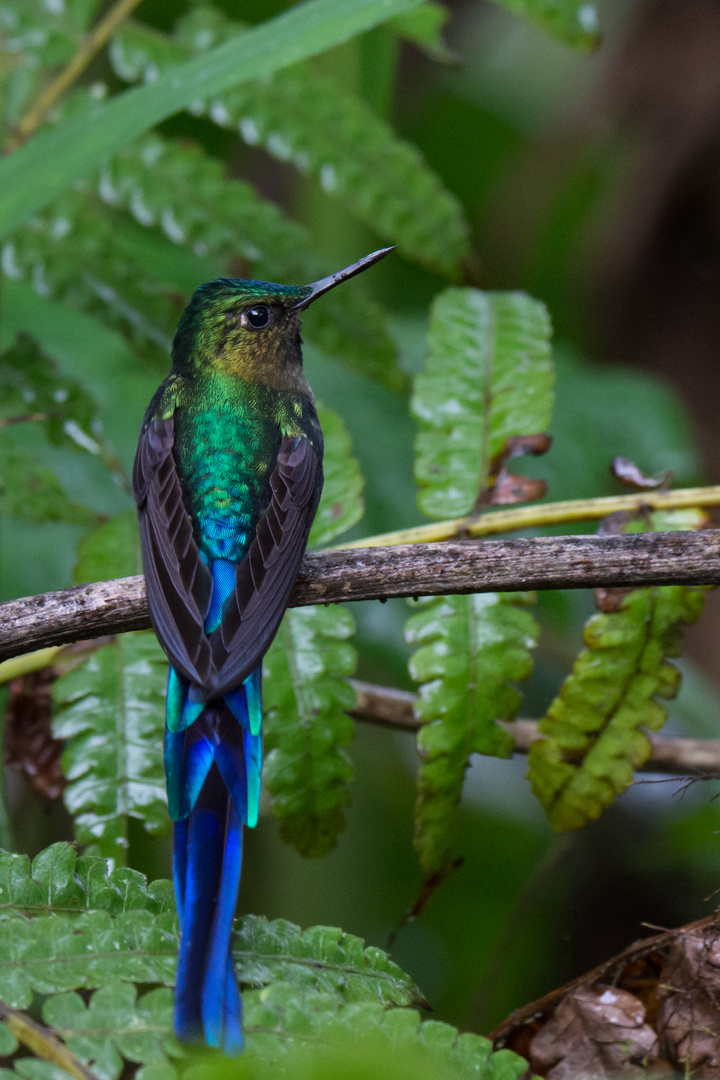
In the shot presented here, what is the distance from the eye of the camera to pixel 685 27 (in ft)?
12.0

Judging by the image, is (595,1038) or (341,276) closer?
(595,1038)

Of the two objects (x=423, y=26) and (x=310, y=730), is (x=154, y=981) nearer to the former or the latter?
(x=310, y=730)

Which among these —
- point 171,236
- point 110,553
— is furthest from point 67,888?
point 171,236

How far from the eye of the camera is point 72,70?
2.54 meters

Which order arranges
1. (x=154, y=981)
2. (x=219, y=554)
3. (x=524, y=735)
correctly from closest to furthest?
(x=154, y=981), (x=219, y=554), (x=524, y=735)

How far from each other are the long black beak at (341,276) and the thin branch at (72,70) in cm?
98

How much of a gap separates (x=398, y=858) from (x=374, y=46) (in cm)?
254

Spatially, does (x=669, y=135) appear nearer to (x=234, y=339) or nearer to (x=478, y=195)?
(x=478, y=195)

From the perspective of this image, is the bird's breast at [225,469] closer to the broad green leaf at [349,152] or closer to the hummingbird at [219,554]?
the hummingbird at [219,554]

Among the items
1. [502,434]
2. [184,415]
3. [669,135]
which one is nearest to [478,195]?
[669,135]

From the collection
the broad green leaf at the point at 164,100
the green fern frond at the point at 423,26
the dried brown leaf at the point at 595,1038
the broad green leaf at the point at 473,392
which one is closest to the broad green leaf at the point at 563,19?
the green fern frond at the point at 423,26

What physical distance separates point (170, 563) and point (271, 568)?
0.16 m

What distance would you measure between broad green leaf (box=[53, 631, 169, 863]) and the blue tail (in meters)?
0.34

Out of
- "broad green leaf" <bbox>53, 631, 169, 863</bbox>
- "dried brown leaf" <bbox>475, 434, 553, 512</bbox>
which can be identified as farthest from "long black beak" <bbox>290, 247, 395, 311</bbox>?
"broad green leaf" <bbox>53, 631, 169, 863</bbox>
